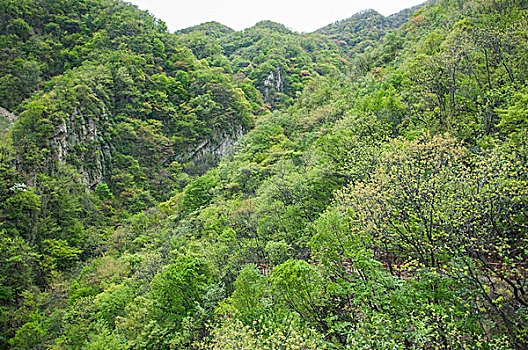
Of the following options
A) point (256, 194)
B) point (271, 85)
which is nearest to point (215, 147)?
point (271, 85)

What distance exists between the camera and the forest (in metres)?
7.98

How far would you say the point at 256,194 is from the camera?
24.6 m

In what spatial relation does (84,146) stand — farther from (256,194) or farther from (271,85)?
(271,85)

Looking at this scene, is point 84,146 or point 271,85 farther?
point 271,85

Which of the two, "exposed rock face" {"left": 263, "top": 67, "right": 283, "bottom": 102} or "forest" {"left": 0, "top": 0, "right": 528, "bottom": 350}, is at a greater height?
"exposed rock face" {"left": 263, "top": 67, "right": 283, "bottom": 102}

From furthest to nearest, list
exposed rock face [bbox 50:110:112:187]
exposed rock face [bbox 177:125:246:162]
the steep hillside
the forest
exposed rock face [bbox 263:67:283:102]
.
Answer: the steep hillside, exposed rock face [bbox 263:67:283:102], exposed rock face [bbox 177:125:246:162], exposed rock face [bbox 50:110:112:187], the forest

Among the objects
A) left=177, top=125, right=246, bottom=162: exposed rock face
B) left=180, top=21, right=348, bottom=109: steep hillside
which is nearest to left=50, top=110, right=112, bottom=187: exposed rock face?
left=177, top=125, right=246, bottom=162: exposed rock face

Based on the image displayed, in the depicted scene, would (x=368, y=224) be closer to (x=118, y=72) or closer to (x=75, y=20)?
(x=118, y=72)

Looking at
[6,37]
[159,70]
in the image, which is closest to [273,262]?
[159,70]

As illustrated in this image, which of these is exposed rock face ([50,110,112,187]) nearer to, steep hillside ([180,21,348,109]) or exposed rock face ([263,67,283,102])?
steep hillside ([180,21,348,109])

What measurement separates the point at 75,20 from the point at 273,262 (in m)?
59.6

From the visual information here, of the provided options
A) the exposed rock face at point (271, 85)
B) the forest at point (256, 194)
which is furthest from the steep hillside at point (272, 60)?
the forest at point (256, 194)

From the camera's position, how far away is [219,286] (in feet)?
50.2

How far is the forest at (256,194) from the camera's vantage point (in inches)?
314
